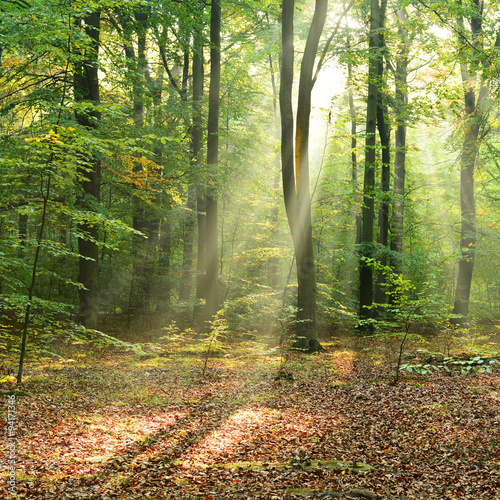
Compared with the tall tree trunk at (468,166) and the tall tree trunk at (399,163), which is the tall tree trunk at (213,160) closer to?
the tall tree trunk at (399,163)

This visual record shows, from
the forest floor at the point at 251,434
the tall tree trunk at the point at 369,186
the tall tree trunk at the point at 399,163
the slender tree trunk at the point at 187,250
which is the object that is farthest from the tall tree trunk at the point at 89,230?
the tall tree trunk at the point at 399,163

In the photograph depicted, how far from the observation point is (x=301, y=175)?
1071 centimetres

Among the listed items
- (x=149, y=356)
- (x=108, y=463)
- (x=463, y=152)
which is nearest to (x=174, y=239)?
(x=149, y=356)

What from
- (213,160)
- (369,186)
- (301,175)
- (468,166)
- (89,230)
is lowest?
(89,230)

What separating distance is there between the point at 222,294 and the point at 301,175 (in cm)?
620

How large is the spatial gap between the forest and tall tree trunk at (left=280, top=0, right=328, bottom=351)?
0.06m

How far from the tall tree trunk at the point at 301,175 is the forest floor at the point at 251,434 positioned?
7.33 feet

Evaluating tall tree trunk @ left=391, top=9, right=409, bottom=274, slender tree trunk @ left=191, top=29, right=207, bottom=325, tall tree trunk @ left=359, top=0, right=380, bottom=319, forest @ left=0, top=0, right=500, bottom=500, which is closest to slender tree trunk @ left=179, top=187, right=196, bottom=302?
forest @ left=0, top=0, right=500, bottom=500

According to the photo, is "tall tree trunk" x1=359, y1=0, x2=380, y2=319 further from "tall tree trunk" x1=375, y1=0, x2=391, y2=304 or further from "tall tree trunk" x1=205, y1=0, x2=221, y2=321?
"tall tree trunk" x1=205, y1=0, x2=221, y2=321

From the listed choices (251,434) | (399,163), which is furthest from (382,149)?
(251,434)

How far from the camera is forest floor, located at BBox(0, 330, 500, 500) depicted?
3600mm

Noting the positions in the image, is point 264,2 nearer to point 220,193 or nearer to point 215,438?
point 220,193

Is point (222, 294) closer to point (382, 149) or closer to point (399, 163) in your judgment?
point (382, 149)

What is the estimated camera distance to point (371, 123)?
13.6m
